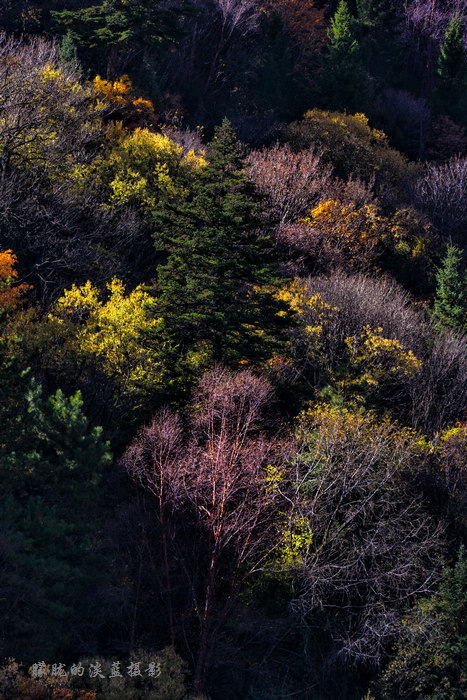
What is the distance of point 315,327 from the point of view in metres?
33.9

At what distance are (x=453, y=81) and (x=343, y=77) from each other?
15.2 meters

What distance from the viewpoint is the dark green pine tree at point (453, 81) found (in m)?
65.2

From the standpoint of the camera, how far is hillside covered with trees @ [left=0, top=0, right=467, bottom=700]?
778 inches

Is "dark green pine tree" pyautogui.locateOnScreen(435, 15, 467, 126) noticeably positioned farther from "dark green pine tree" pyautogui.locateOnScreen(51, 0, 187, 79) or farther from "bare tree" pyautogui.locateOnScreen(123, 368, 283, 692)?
"bare tree" pyautogui.locateOnScreen(123, 368, 283, 692)

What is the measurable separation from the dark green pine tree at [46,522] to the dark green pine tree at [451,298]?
87.6 feet

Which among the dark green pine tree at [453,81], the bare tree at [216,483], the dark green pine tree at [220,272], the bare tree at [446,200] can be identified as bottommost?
the bare tree at [216,483]

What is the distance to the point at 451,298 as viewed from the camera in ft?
Answer: 133

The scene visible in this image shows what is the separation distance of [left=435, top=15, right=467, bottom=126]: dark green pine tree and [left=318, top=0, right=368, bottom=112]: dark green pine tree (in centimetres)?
1042

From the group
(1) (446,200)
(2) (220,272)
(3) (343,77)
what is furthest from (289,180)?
(3) (343,77)

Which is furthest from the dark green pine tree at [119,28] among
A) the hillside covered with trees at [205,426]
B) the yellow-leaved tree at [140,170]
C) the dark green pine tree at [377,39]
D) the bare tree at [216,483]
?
the bare tree at [216,483]

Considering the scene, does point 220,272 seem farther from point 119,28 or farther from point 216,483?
point 119,28

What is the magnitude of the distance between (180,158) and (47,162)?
9.88m

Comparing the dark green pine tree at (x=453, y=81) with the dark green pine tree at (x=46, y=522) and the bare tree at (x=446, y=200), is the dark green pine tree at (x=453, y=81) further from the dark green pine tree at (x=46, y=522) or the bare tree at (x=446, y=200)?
the dark green pine tree at (x=46, y=522)

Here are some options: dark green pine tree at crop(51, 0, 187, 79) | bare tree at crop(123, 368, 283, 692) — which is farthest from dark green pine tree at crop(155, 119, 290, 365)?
dark green pine tree at crop(51, 0, 187, 79)
